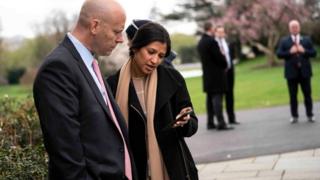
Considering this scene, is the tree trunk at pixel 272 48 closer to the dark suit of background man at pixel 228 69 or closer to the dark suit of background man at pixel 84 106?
the dark suit of background man at pixel 228 69

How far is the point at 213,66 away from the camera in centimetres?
1120

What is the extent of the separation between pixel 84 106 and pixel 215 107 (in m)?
8.32

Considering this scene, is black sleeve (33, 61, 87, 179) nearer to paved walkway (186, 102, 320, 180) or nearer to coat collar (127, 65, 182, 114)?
coat collar (127, 65, 182, 114)

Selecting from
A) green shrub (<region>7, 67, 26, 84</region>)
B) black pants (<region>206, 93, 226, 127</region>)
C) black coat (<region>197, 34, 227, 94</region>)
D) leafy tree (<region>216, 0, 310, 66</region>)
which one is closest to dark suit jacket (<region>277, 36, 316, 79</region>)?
black coat (<region>197, 34, 227, 94</region>)

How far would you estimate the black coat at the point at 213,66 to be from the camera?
11.0m

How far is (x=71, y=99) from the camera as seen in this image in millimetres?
2801

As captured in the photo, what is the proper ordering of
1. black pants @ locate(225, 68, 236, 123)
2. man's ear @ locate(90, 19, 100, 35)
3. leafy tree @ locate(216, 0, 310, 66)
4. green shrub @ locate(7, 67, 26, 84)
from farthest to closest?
green shrub @ locate(7, 67, 26, 84) → leafy tree @ locate(216, 0, 310, 66) → black pants @ locate(225, 68, 236, 123) → man's ear @ locate(90, 19, 100, 35)

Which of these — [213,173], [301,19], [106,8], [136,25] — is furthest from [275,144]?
[301,19]

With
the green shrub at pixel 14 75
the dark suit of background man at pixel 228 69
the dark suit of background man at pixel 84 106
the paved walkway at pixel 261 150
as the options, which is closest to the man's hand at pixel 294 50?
the dark suit of background man at pixel 228 69

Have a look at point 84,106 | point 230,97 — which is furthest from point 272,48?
point 84,106

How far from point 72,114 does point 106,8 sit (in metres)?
0.56

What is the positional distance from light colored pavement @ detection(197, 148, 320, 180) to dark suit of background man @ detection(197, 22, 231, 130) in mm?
3058

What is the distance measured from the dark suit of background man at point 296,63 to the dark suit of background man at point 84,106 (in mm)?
8393

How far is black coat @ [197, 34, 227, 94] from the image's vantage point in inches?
432
